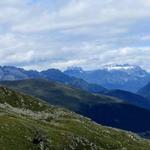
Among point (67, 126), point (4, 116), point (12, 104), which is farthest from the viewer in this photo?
point (12, 104)

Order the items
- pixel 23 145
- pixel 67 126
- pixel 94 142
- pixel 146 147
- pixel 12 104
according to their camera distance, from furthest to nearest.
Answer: pixel 12 104 → pixel 146 147 → pixel 67 126 → pixel 94 142 → pixel 23 145

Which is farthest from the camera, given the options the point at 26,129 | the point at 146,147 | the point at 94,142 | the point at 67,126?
the point at 146,147

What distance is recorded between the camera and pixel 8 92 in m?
150

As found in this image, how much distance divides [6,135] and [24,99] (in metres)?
69.2

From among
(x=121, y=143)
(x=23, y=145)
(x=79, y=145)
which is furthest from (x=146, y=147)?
(x=23, y=145)

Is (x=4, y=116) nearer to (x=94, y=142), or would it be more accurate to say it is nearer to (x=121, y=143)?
(x=94, y=142)

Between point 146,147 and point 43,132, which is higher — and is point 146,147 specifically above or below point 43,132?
below

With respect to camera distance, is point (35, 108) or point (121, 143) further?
point (35, 108)

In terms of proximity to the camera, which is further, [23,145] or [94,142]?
[94,142]

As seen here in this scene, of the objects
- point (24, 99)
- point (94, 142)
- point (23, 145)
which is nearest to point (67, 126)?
point (94, 142)

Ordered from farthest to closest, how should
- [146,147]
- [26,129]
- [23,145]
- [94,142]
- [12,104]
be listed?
1. [12,104]
2. [146,147]
3. [94,142]
4. [26,129]
5. [23,145]

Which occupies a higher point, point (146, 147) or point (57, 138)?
point (57, 138)

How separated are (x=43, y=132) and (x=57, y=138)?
316 cm

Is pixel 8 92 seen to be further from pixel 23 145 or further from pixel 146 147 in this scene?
pixel 23 145
